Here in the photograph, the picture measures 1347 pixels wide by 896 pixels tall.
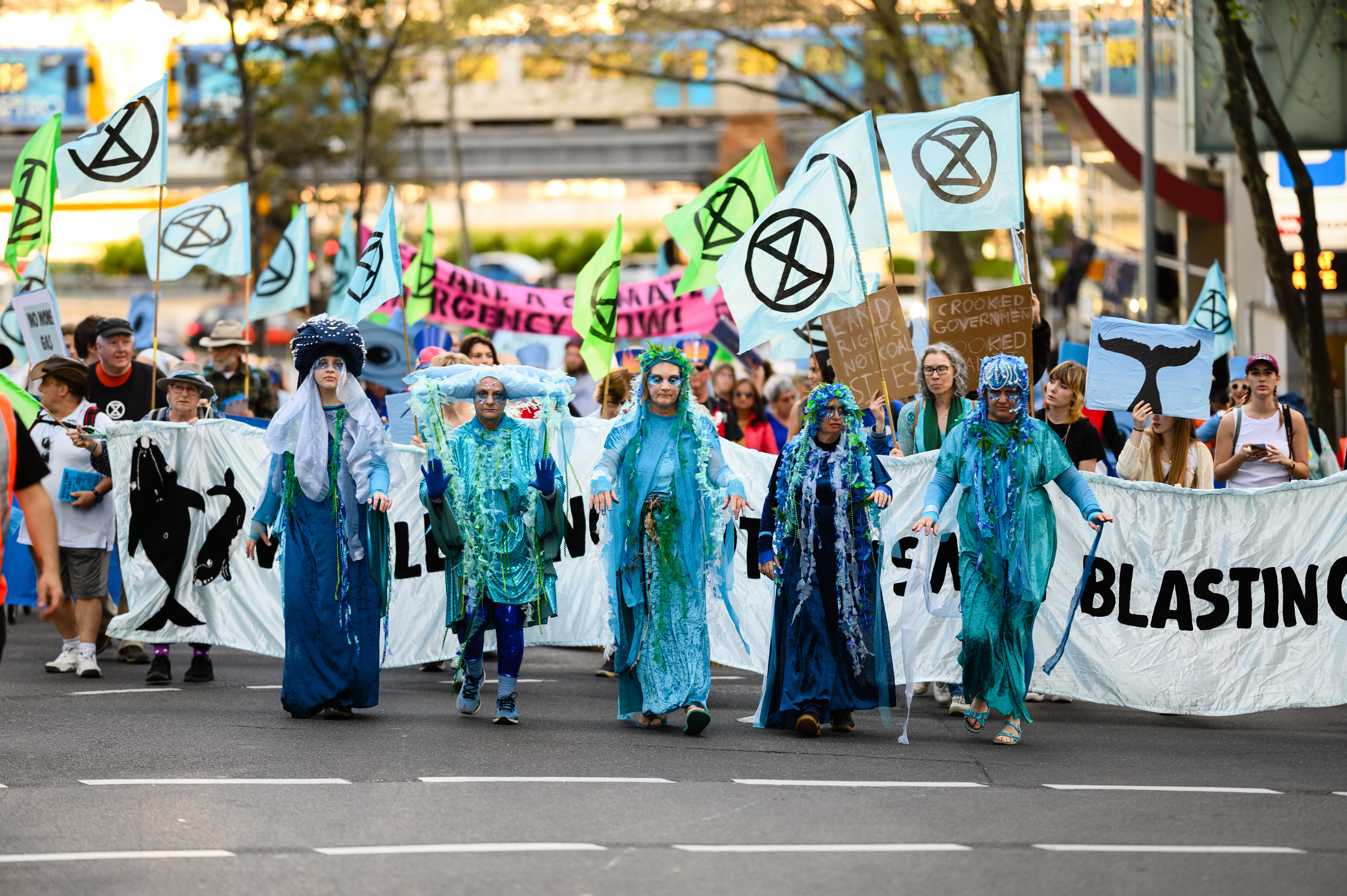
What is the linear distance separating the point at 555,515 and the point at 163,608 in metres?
2.63

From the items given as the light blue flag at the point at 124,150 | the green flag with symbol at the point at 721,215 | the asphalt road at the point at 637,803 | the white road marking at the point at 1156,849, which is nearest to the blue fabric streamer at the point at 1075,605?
the asphalt road at the point at 637,803

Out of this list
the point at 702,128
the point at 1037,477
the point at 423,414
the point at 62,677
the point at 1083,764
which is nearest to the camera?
the point at 1083,764

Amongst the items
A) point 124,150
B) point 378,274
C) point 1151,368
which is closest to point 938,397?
point 1151,368

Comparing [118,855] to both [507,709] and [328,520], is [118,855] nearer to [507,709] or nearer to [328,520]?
[507,709]

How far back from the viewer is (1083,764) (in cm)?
754

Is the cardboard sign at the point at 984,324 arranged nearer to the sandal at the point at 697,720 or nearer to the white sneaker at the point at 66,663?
the sandal at the point at 697,720

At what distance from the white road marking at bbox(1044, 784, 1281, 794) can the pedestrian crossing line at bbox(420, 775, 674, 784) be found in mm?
1609

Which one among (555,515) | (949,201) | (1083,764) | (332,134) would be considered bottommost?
(1083,764)

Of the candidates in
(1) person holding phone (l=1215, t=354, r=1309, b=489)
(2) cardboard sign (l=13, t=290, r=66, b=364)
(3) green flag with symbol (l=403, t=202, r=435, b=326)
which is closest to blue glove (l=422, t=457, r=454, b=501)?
(1) person holding phone (l=1215, t=354, r=1309, b=489)

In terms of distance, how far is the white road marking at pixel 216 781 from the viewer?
6883mm

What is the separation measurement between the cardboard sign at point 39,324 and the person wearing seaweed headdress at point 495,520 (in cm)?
472

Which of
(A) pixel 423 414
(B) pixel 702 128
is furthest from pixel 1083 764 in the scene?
(B) pixel 702 128

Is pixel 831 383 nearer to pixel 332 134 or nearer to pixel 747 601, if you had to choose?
pixel 747 601

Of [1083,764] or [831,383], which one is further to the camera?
[831,383]
